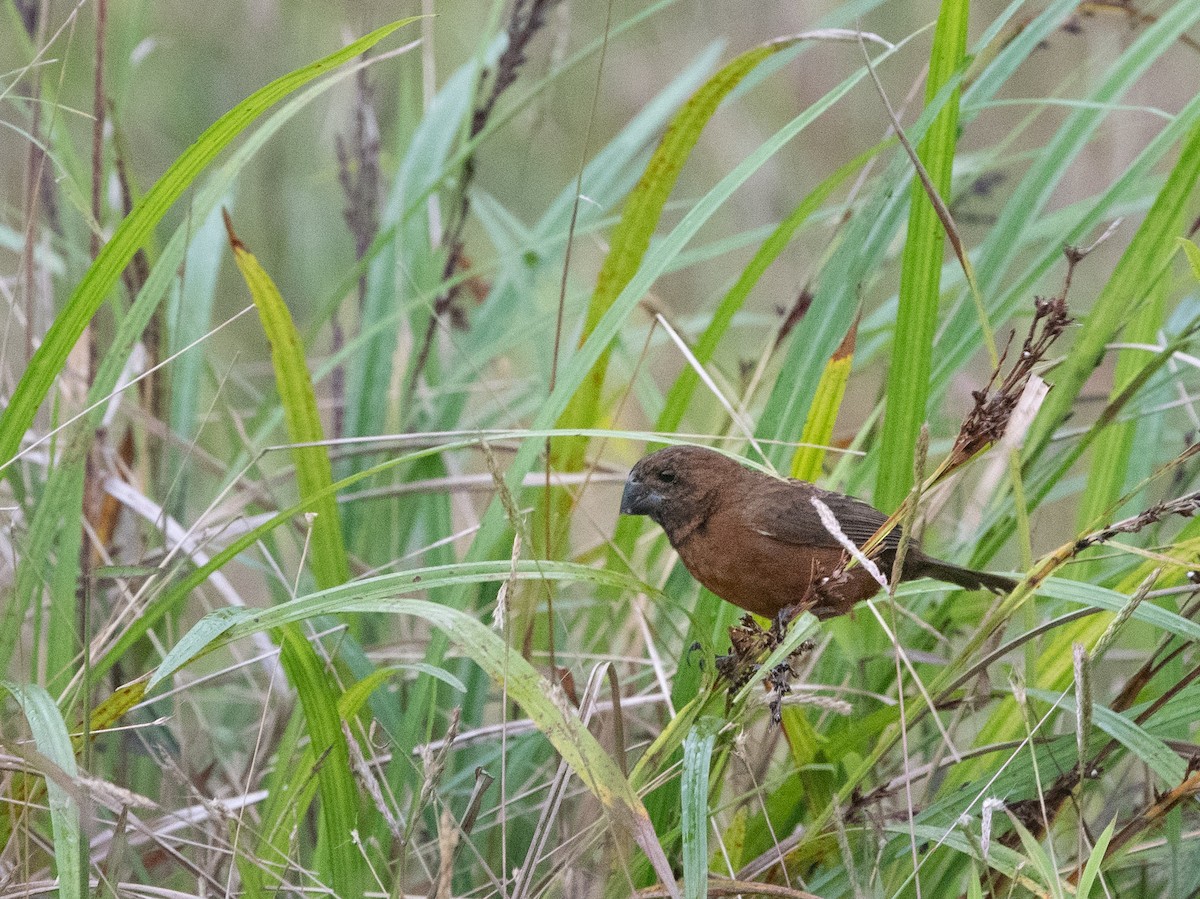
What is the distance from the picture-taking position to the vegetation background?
1811 millimetres

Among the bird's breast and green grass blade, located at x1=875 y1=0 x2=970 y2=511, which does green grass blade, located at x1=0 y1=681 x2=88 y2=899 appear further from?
green grass blade, located at x1=875 y1=0 x2=970 y2=511

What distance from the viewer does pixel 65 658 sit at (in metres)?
2.22

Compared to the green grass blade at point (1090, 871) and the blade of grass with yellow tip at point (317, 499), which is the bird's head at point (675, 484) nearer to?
the blade of grass with yellow tip at point (317, 499)

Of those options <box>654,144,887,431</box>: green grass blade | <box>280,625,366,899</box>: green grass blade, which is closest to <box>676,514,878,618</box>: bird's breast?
→ <box>654,144,887,431</box>: green grass blade

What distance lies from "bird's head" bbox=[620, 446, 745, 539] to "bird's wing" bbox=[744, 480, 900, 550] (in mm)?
130

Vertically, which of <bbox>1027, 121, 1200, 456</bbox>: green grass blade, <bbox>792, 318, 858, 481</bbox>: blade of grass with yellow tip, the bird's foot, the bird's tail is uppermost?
<bbox>1027, 121, 1200, 456</bbox>: green grass blade

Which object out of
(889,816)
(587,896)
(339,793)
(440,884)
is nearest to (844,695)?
(889,816)

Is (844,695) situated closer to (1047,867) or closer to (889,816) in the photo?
(889,816)

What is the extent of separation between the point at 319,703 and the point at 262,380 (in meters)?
3.46

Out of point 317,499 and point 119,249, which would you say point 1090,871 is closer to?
point 317,499

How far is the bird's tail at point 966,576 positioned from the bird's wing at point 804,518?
3.8 inches

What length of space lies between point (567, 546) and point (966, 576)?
99cm

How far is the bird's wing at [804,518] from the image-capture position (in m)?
2.56

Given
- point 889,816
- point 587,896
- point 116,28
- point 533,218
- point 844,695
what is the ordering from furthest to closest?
point 533,218
point 116,28
point 844,695
point 889,816
point 587,896
